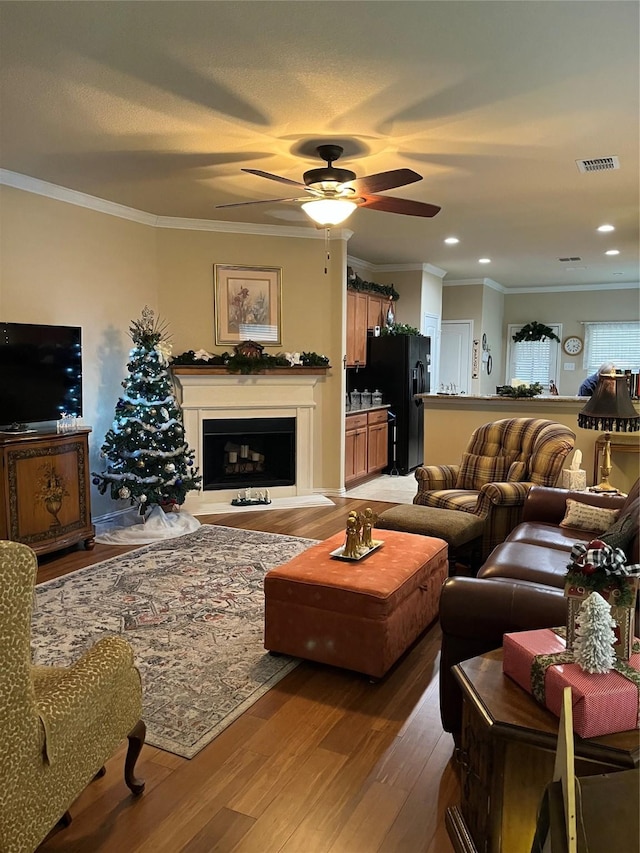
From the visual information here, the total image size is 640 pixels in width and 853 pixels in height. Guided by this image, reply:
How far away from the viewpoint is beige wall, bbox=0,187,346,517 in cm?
472

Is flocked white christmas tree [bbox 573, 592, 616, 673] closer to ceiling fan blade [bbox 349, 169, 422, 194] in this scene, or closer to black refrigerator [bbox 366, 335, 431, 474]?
ceiling fan blade [bbox 349, 169, 422, 194]

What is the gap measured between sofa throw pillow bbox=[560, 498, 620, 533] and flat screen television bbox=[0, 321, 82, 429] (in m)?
3.65

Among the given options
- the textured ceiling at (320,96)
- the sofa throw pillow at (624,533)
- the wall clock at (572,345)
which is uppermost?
the textured ceiling at (320,96)

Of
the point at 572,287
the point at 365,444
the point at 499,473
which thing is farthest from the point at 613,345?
the point at 499,473

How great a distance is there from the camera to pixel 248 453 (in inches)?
255

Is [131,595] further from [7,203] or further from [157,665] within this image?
[7,203]

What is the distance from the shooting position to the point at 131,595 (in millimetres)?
3803

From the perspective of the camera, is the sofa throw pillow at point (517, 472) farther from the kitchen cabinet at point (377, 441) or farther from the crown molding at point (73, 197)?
the crown molding at point (73, 197)

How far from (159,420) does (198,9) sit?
10.7ft

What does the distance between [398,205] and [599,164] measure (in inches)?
58.2

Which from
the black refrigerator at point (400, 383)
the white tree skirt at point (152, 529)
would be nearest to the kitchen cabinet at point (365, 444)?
the black refrigerator at point (400, 383)

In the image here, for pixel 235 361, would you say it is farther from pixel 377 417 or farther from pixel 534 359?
pixel 534 359

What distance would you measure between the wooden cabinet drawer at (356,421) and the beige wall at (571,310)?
4962 millimetres

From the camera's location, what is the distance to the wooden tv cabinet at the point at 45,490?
4.11 m
